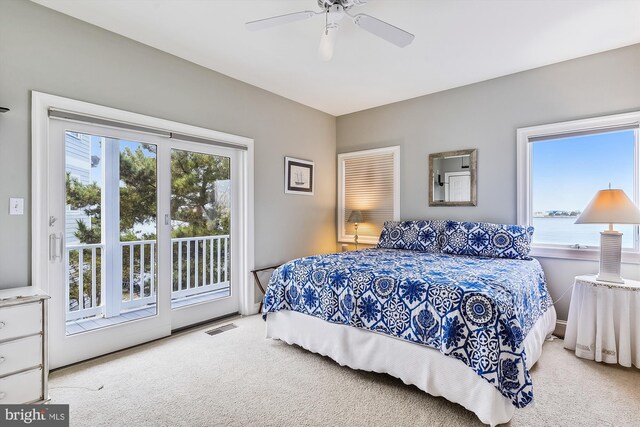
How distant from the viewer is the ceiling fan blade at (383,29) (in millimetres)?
2035

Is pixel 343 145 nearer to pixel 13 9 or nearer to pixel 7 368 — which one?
pixel 13 9

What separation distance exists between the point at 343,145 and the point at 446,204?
182cm

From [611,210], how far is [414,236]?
5.66ft

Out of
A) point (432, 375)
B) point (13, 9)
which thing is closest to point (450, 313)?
point (432, 375)

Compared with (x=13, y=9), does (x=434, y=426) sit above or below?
below

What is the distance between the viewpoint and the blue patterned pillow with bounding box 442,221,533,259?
3.12 meters

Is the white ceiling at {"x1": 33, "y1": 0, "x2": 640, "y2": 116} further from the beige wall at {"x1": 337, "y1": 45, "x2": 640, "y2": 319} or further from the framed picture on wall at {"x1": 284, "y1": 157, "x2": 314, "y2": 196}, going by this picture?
the framed picture on wall at {"x1": 284, "y1": 157, "x2": 314, "y2": 196}

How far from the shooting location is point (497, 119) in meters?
3.60

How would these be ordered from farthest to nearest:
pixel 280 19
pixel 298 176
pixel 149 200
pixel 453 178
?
1. pixel 298 176
2. pixel 453 178
3. pixel 149 200
4. pixel 280 19

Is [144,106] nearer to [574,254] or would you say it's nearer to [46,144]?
[46,144]

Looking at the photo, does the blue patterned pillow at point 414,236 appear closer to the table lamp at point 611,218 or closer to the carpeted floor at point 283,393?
the table lamp at point 611,218

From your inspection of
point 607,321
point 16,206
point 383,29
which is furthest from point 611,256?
point 16,206

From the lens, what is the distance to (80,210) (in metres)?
2.54

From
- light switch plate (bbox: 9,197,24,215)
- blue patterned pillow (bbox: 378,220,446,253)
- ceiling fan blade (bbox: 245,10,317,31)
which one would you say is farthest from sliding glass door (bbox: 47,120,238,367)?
blue patterned pillow (bbox: 378,220,446,253)
